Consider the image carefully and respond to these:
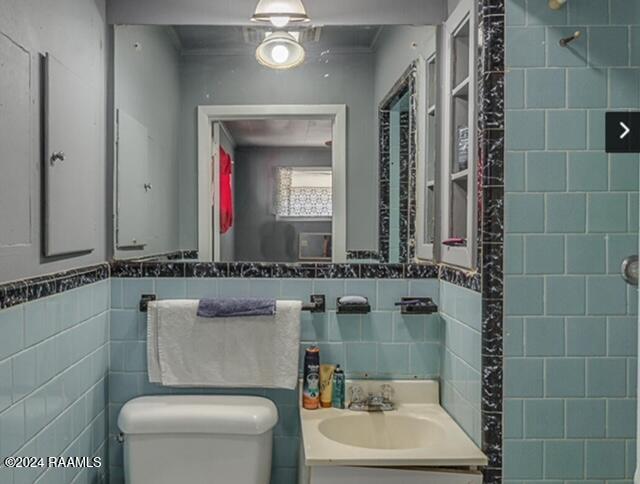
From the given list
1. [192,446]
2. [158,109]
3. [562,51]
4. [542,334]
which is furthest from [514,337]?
[158,109]

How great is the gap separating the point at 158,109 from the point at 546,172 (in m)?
1.30

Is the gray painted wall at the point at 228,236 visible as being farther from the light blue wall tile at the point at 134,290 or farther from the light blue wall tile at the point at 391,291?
the light blue wall tile at the point at 391,291

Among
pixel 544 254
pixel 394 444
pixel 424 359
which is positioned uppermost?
pixel 544 254

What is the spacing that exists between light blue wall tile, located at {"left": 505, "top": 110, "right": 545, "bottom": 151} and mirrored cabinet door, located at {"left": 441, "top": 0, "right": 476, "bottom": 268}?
0.12 m

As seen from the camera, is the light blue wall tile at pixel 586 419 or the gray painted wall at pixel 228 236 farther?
the gray painted wall at pixel 228 236

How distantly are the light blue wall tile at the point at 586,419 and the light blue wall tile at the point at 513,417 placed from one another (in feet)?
0.42

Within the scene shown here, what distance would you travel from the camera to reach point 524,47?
1.55 m

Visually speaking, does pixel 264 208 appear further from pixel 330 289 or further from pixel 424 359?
pixel 424 359

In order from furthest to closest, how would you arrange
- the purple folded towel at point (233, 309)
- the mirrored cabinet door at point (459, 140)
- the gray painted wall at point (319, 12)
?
the gray painted wall at point (319, 12)
the purple folded towel at point (233, 309)
the mirrored cabinet door at point (459, 140)

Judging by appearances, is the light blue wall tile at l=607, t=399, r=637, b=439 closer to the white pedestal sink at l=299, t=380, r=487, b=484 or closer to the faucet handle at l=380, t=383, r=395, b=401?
the white pedestal sink at l=299, t=380, r=487, b=484

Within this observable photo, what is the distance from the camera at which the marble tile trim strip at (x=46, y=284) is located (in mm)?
1267

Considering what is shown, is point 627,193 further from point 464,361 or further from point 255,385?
point 255,385

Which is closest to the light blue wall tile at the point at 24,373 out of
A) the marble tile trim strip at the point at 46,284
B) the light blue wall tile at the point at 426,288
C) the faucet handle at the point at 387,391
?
the marble tile trim strip at the point at 46,284

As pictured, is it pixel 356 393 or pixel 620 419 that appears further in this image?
pixel 356 393
